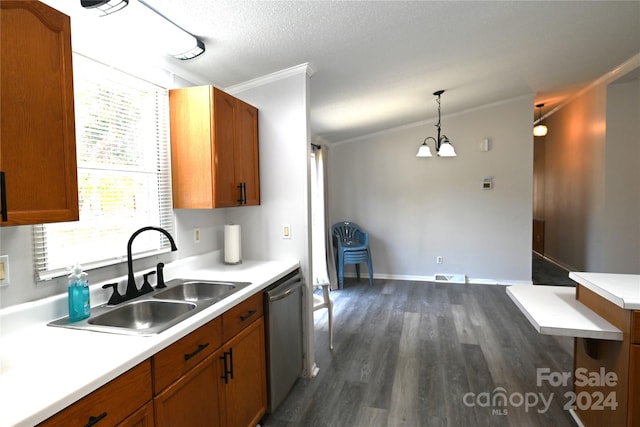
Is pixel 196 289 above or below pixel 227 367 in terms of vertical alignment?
above

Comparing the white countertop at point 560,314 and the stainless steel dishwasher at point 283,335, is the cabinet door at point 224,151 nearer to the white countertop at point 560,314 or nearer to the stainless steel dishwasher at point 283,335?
the stainless steel dishwasher at point 283,335

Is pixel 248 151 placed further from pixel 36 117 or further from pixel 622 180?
pixel 622 180

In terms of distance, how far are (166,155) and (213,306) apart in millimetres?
1161

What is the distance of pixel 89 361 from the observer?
1093 mm

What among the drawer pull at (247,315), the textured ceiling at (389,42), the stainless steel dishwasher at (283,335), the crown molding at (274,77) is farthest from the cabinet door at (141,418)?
the crown molding at (274,77)

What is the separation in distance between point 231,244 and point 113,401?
1547mm

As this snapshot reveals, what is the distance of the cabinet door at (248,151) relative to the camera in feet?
7.98

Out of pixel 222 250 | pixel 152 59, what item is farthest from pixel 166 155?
pixel 222 250

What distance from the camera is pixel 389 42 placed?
93.5 inches

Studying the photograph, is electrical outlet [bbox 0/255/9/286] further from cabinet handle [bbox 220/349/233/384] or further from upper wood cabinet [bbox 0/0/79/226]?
cabinet handle [bbox 220/349/233/384]

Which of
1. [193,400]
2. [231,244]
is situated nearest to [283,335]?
[231,244]

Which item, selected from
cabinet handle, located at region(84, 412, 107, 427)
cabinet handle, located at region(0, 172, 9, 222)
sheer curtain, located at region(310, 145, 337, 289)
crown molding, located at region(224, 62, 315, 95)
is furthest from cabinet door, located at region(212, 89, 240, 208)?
sheer curtain, located at region(310, 145, 337, 289)

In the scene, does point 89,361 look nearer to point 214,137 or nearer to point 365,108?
point 214,137

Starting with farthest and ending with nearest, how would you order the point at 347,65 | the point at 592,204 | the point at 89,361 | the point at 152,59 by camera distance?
1. the point at 592,204
2. the point at 347,65
3. the point at 152,59
4. the point at 89,361
